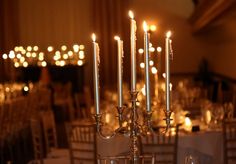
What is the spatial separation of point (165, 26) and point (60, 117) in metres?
4.47

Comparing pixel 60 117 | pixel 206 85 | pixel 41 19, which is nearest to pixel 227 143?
pixel 60 117

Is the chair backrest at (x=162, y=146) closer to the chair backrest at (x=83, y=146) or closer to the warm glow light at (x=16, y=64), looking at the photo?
the chair backrest at (x=83, y=146)

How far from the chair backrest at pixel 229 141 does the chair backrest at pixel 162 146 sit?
0.51 m

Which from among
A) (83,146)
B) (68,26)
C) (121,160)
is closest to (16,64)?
(68,26)

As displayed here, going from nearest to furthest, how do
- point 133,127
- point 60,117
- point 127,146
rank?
1. point 133,127
2. point 127,146
3. point 60,117

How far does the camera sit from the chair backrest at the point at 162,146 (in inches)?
182

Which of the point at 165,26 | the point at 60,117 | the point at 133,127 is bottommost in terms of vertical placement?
the point at 60,117

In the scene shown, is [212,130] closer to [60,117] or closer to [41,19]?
[60,117]

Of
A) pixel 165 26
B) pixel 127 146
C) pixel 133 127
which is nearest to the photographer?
pixel 133 127

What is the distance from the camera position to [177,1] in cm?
1404

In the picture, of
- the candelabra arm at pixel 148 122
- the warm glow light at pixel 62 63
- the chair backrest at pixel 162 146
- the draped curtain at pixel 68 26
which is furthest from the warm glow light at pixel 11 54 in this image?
the candelabra arm at pixel 148 122

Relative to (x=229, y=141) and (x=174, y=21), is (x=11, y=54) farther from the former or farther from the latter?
(x=229, y=141)

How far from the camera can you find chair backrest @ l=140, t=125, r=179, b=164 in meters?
4.62

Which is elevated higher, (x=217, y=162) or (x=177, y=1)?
(x=177, y=1)
